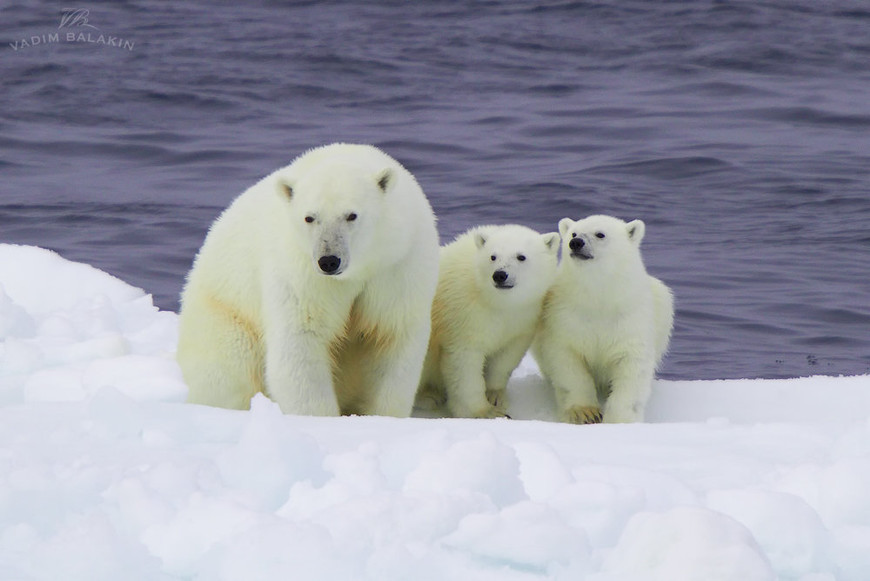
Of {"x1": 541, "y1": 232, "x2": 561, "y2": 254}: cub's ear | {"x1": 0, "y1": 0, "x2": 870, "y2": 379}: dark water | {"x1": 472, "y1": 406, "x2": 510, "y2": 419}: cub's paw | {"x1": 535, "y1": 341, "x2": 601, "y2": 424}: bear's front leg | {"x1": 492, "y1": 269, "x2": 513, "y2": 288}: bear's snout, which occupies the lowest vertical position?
{"x1": 0, "y1": 0, "x2": 870, "y2": 379}: dark water

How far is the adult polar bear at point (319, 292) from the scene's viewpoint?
5.32 metres

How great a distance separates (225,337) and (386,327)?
0.76 meters

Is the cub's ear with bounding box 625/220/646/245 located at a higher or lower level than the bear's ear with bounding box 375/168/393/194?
lower

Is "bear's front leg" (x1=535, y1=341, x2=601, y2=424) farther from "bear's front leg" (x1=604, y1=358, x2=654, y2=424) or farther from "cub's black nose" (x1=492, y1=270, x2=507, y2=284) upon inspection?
"cub's black nose" (x1=492, y1=270, x2=507, y2=284)

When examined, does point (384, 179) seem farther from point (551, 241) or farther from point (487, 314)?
point (551, 241)

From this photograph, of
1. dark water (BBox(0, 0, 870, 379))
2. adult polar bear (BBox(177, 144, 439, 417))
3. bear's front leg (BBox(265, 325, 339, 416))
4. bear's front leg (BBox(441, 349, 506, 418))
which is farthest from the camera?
dark water (BBox(0, 0, 870, 379))

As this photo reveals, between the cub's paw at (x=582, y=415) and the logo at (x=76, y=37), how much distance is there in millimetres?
16848

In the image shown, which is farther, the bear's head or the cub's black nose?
the cub's black nose

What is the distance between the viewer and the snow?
351cm

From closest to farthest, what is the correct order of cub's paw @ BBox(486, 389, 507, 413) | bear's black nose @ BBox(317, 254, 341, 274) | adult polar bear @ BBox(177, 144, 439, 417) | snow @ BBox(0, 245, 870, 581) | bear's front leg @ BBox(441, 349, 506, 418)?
1. snow @ BBox(0, 245, 870, 581)
2. bear's black nose @ BBox(317, 254, 341, 274)
3. adult polar bear @ BBox(177, 144, 439, 417)
4. bear's front leg @ BBox(441, 349, 506, 418)
5. cub's paw @ BBox(486, 389, 507, 413)

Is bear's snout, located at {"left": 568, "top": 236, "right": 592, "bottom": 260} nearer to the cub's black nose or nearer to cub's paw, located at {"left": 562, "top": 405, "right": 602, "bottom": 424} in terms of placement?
the cub's black nose

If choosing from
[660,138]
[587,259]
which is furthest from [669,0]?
[587,259]

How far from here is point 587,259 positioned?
20.7 feet
